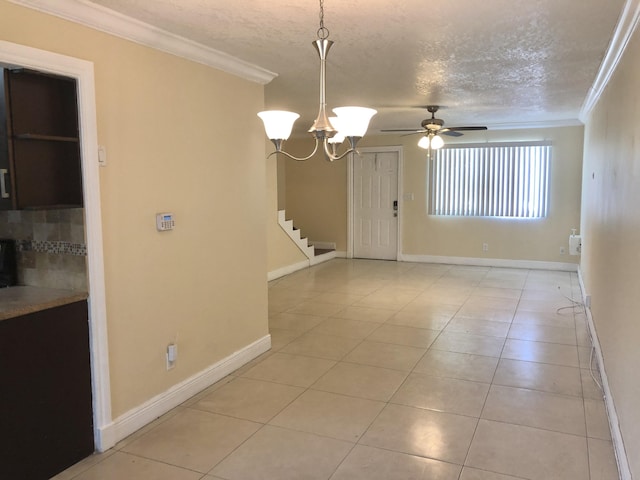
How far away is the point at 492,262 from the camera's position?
7992 millimetres

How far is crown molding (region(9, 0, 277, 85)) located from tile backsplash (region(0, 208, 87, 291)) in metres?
0.94

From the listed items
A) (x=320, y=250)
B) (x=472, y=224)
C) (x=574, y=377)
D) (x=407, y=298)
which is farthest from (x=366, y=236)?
(x=574, y=377)

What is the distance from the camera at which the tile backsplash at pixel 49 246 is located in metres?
2.54

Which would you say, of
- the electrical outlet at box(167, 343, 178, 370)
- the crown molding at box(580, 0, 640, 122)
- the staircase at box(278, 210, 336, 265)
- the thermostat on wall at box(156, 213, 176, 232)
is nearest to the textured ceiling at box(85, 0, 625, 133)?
the crown molding at box(580, 0, 640, 122)

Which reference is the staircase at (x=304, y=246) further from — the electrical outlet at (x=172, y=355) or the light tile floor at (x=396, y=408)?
the electrical outlet at (x=172, y=355)

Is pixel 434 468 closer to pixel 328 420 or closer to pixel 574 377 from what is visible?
pixel 328 420

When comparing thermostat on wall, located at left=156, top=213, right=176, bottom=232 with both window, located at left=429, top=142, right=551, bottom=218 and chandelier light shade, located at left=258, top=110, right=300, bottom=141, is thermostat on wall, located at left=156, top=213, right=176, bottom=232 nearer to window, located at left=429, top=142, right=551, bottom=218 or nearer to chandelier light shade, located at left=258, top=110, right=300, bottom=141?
chandelier light shade, located at left=258, top=110, right=300, bottom=141

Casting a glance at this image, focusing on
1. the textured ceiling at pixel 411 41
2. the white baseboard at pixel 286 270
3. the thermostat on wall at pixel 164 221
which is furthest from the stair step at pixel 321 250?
the thermostat on wall at pixel 164 221

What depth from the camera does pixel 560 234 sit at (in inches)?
296

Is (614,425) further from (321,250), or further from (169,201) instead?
(321,250)

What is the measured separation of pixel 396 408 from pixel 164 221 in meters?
1.83

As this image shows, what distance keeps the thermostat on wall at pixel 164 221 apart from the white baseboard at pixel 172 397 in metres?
1.02

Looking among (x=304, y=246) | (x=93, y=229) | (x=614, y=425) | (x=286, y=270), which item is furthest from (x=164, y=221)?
(x=304, y=246)

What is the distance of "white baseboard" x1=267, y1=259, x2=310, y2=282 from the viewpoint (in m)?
7.10
